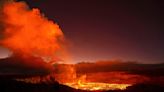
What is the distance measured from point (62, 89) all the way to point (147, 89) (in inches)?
1594

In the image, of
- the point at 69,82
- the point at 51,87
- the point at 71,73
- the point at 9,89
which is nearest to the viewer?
the point at 9,89

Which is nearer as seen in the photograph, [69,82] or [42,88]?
[42,88]

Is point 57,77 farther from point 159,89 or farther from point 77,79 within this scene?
point 159,89

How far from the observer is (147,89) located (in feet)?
440

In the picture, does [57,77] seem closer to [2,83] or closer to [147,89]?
[2,83]

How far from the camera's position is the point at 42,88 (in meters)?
127

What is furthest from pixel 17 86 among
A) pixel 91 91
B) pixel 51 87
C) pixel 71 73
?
pixel 71 73

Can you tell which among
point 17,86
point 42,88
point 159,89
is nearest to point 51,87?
point 42,88

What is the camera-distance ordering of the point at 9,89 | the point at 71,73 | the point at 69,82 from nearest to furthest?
the point at 9,89 → the point at 69,82 → the point at 71,73

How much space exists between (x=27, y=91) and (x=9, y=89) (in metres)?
7.81

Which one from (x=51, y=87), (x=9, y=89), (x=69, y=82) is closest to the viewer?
(x=9, y=89)

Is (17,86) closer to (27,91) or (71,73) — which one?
(27,91)

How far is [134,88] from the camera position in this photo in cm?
13600

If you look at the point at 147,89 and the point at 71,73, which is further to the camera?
the point at 71,73
